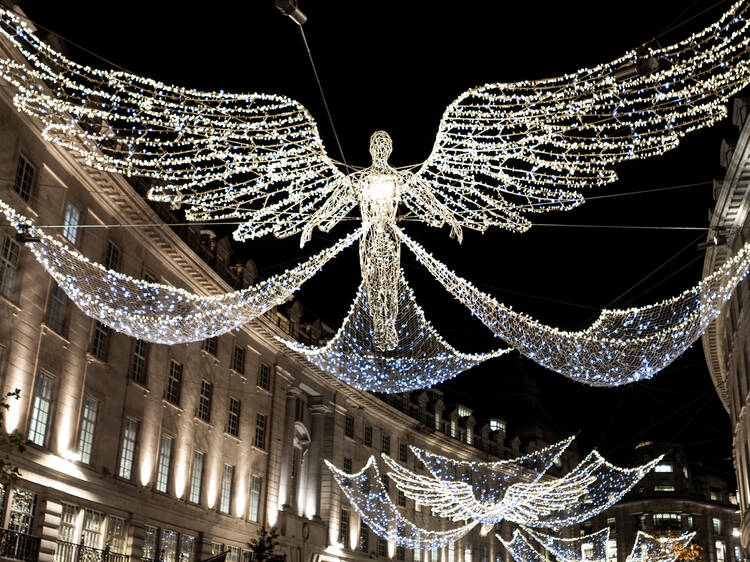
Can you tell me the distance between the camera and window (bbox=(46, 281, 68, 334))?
25.3 metres

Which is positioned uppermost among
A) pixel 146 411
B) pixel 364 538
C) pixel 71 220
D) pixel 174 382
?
pixel 71 220

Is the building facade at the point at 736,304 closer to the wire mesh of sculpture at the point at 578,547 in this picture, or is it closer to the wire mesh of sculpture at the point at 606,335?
the wire mesh of sculpture at the point at 606,335

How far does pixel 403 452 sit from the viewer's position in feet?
182

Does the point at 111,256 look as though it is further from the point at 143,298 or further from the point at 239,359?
the point at 239,359

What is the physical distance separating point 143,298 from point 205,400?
27.8 ft

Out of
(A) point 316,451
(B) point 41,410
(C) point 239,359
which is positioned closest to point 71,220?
(B) point 41,410

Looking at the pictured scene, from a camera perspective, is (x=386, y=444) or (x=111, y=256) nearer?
(x=111, y=256)

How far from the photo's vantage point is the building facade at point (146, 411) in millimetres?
→ 23766

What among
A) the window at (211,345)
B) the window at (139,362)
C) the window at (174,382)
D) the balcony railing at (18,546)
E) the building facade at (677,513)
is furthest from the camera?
the building facade at (677,513)

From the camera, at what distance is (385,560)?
50.5 m

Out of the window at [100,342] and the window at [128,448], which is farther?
the window at [128,448]

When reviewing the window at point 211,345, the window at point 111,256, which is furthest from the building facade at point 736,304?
the window at point 211,345

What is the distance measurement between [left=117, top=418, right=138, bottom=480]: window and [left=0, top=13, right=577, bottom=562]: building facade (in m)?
0.06

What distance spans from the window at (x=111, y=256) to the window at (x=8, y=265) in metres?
4.95
